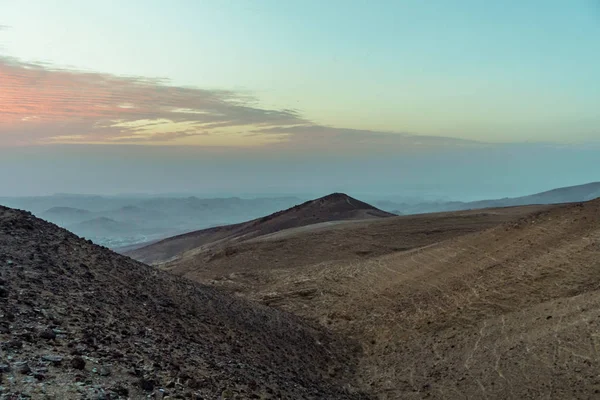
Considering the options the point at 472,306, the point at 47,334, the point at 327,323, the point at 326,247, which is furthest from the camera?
the point at 326,247

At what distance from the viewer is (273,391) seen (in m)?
7.33

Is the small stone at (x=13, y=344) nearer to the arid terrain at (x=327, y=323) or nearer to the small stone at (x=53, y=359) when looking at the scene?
the arid terrain at (x=327, y=323)

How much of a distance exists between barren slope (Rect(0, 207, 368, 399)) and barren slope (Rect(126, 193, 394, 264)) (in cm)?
3210

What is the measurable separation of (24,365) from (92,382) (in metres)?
0.71

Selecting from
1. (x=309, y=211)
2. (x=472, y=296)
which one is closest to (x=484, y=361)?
(x=472, y=296)

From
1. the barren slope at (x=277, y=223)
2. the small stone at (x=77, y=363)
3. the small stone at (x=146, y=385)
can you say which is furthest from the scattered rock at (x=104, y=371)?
the barren slope at (x=277, y=223)

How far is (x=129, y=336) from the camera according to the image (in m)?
7.40

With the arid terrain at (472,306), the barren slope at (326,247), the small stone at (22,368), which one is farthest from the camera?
the barren slope at (326,247)

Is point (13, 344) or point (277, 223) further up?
point (13, 344)

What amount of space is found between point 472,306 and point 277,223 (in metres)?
36.8

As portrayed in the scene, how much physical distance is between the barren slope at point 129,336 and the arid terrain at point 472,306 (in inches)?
54.7

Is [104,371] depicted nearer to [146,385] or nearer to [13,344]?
[146,385]

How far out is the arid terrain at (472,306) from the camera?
9.03m

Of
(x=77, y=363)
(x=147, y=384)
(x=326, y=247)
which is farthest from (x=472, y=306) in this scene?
(x=326, y=247)
